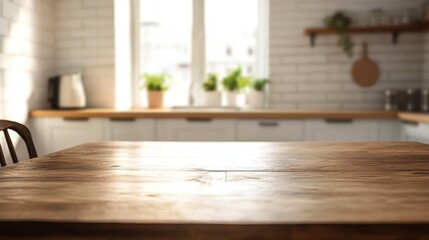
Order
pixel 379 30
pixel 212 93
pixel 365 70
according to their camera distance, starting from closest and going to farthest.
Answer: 1. pixel 379 30
2. pixel 365 70
3. pixel 212 93

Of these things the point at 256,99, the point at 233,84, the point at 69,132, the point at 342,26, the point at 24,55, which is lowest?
the point at 69,132

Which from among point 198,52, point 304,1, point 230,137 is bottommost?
point 230,137

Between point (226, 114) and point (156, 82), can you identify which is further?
point (156, 82)

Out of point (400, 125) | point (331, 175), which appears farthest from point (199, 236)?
point (400, 125)

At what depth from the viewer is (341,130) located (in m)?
2.87

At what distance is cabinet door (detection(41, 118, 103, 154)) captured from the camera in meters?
2.97

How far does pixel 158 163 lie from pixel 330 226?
0.65 meters

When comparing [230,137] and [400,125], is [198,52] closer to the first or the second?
[230,137]

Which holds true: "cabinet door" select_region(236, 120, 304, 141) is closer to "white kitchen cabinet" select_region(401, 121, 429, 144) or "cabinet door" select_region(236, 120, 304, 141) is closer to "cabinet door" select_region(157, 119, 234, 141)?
"cabinet door" select_region(157, 119, 234, 141)

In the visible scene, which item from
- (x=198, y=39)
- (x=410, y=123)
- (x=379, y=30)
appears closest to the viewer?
(x=410, y=123)

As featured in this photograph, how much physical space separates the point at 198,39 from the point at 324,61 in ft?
3.75

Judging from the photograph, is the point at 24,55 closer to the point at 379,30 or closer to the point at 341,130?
the point at 341,130

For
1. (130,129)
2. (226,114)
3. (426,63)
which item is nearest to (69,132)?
(130,129)

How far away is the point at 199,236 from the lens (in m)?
0.59
